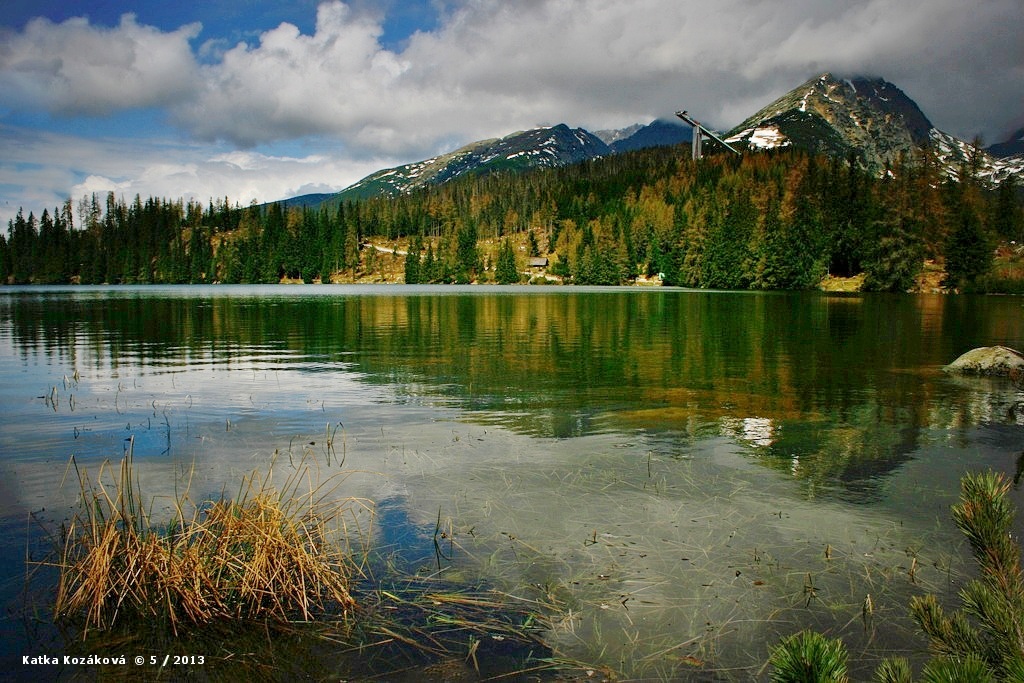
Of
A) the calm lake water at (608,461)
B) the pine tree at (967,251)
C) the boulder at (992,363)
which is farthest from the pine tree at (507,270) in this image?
the boulder at (992,363)

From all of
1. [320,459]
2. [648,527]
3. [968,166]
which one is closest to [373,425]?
[320,459]

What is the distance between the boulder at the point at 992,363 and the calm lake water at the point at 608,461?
4.39 feet

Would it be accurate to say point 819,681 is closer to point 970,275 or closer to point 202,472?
point 202,472

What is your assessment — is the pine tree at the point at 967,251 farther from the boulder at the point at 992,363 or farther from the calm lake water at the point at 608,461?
the boulder at the point at 992,363

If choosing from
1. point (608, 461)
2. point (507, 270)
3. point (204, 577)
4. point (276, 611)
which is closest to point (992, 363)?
point (608, 461)

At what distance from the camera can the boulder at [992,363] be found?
78.7 feet

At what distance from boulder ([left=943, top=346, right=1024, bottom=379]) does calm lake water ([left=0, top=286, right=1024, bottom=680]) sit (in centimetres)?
134

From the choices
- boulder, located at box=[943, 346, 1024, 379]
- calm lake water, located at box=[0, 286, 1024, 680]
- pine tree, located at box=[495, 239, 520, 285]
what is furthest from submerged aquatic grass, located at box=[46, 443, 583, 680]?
pine tree, located at box=[495, 239, 520, 285]

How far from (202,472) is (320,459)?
2.18m

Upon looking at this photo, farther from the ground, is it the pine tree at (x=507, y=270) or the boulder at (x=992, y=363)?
the pine tree at (x=507, y=270)

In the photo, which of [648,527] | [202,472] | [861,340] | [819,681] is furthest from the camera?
[861,340]

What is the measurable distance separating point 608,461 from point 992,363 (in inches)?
777

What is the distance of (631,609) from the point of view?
7.31 metres

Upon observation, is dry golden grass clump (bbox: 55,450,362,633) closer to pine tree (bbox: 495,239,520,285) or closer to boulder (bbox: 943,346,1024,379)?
boulder (bbox: 943,346,1024,379)
